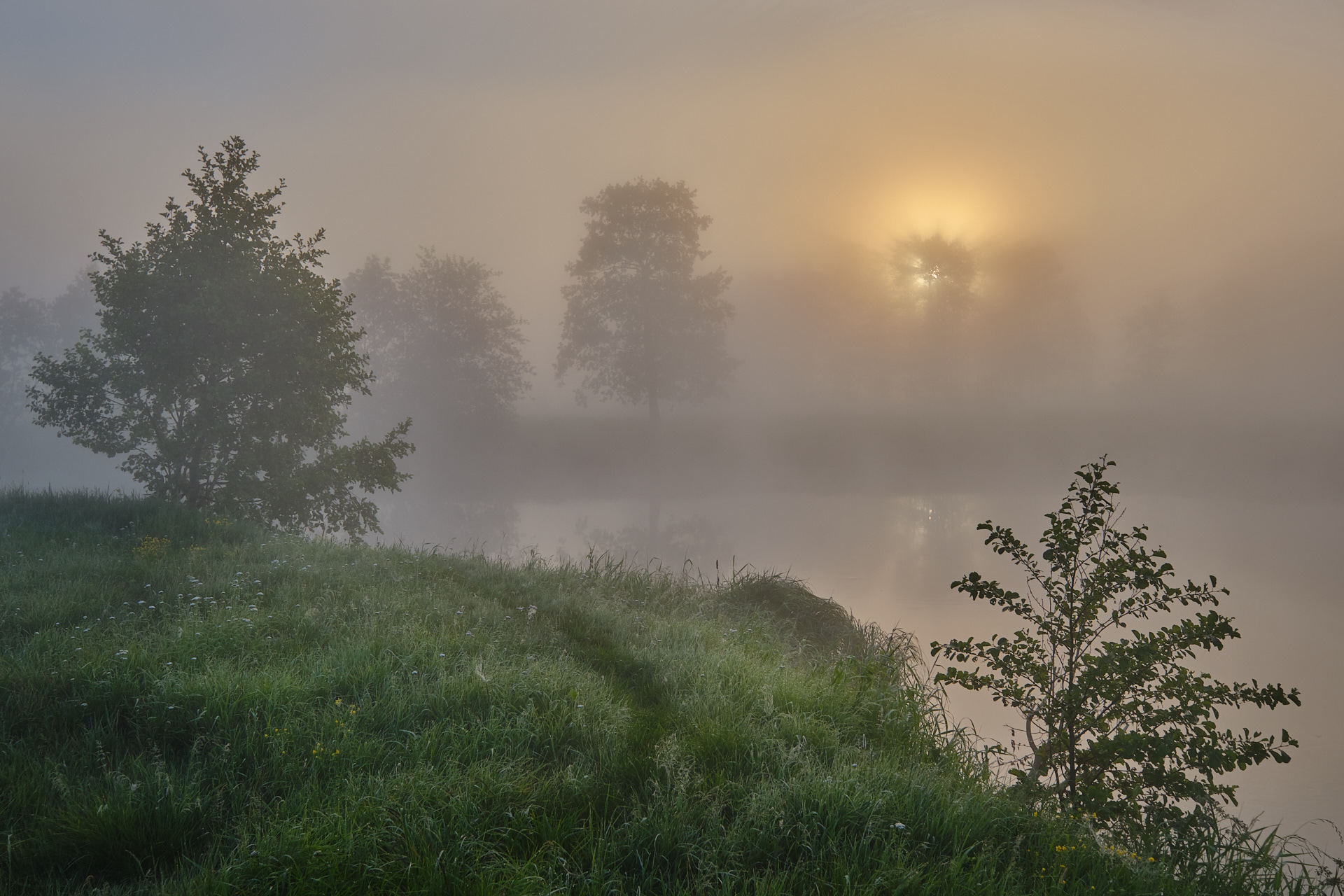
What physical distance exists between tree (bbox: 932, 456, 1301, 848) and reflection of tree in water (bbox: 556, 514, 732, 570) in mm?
14180

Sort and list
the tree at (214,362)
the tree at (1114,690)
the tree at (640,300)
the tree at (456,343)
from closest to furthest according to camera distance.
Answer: the tree at (1114,690) → the tree at (214,362) → the tree at (640,300) → the tree at (456,343)

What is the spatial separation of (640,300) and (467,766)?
1433 inches

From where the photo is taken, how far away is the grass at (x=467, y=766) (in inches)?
129

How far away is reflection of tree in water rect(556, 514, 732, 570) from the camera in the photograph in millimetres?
20938

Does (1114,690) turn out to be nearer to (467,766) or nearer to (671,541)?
(467,766)

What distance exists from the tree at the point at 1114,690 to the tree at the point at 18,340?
58.2 meters

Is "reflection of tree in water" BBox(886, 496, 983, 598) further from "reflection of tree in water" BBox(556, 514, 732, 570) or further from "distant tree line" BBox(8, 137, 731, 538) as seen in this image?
"distant tree line" BBox(8, 137, 731, 538)

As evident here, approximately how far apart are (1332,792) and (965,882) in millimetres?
5811

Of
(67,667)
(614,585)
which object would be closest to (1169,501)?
(614,585)

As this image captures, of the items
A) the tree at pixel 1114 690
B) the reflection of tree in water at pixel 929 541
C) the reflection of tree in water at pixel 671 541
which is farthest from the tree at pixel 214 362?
the tree at pixel 1114 690

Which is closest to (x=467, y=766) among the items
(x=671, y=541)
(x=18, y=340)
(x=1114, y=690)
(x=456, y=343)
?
(x=1114, y=690)

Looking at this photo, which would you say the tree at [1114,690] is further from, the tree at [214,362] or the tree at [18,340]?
the tree at [18,340]

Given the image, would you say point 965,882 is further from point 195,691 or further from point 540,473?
point 540,473

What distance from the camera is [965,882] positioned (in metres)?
3.22
